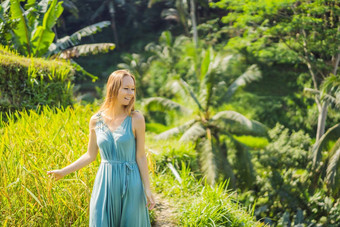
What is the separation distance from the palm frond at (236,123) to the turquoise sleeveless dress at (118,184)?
10.5 meters

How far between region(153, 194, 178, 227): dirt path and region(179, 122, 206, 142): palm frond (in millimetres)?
7981

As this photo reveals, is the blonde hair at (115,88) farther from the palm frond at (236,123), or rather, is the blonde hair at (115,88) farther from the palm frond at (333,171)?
the palm frond at (236,123)

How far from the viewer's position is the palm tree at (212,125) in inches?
509

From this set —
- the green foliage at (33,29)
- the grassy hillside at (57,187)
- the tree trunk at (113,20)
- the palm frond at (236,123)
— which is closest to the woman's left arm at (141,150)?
the grassy hillside at (57,187)

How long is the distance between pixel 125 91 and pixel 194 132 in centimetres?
1070

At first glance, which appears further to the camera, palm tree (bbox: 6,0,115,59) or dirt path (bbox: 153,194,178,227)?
palm tree (bbox: 6,0,115,59)

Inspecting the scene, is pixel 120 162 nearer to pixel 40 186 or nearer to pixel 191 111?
pixel 40 186

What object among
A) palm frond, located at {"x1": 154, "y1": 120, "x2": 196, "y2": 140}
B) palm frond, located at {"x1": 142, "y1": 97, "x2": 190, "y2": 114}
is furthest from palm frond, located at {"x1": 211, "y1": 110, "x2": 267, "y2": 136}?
palm frond, located at {"x1": 142, "y1": 97, "x2": 190, "y2": 114}

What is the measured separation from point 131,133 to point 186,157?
435 cm

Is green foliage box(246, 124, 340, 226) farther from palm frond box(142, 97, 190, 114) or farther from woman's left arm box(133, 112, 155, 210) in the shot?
woman's left arm box(133, 112, 155, 210)

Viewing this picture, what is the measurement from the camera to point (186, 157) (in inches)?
267

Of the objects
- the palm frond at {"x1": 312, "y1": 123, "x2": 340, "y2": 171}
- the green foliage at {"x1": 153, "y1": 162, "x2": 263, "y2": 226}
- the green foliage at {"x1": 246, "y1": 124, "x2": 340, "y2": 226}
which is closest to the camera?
the green foliage at {"x1": 153, "y1": 162, "x2": 263, "y2": 226}

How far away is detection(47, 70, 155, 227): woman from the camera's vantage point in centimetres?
252

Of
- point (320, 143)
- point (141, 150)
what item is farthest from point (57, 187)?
point (320, 143)
